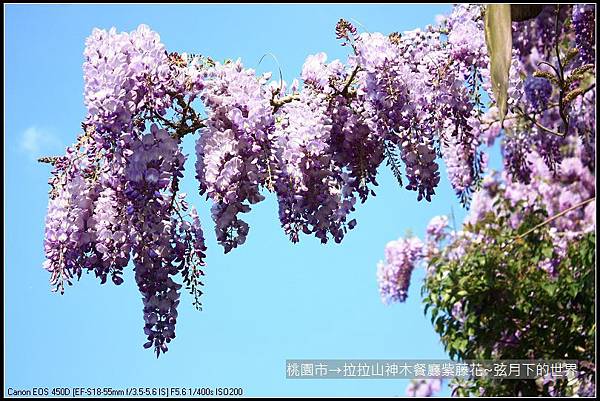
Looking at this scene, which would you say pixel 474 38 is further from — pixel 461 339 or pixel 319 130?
pixel 461 339

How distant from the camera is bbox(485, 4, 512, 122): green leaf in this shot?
2018 millimetres

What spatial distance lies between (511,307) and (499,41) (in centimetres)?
360

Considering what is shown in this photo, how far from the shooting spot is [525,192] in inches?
308

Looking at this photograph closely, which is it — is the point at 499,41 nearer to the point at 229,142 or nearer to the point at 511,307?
the point at 229,142

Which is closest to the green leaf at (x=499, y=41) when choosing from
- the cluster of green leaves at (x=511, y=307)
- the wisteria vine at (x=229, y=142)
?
the wisteria vine at (x=229, y=142)

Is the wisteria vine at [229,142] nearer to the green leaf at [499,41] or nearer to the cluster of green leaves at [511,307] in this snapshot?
the green leaf at [499,41]

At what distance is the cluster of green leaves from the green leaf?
3.21 m

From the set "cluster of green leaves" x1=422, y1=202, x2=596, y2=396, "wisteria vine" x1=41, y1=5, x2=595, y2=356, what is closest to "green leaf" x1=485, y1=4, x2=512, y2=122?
"wisteria vine" x1=41, y1=5, x2=595, y2=356

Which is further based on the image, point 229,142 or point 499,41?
point 229,142

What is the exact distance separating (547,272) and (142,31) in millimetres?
3737

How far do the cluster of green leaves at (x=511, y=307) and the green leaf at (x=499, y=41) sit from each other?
3.21 meters

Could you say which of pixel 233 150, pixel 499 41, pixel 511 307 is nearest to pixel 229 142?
pixel 233 150

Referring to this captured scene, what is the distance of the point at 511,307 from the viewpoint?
533 centimetres

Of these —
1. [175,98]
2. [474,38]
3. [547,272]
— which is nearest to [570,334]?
[547,272]
